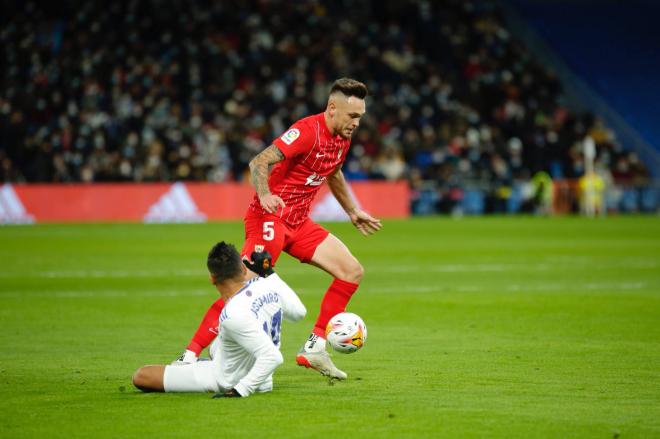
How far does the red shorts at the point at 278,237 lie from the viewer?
923 cm

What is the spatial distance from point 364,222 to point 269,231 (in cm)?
122

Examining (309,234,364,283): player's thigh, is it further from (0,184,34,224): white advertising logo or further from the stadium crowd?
the stadium crowd

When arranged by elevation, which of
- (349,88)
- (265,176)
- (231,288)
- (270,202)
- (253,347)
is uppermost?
(349,88)

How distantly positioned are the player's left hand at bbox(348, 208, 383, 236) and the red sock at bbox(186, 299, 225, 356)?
1772 mm

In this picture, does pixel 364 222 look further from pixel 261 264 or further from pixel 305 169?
pixel 261 264

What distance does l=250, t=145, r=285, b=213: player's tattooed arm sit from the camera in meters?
8.52

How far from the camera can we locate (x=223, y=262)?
7688 mm

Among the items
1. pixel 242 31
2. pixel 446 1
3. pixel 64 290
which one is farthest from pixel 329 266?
pixel 446 1

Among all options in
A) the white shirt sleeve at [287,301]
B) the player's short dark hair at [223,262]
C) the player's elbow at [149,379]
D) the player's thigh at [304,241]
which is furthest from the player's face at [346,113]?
the player's elbow at [149,379]

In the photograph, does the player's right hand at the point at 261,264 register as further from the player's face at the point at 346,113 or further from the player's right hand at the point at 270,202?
the player's face at the point at 346,113

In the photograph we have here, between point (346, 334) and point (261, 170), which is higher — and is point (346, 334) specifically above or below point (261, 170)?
below

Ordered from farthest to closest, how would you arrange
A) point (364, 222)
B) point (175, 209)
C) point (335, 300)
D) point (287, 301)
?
point (175, 209), point (364, 222), point (335, 300), point (287, 301)

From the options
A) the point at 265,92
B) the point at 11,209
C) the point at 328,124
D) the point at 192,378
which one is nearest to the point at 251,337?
the point at 192,378

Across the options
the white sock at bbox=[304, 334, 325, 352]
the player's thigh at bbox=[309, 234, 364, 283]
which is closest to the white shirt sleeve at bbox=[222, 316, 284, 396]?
the white sock at bbox=[304, 334, 325, 352]
